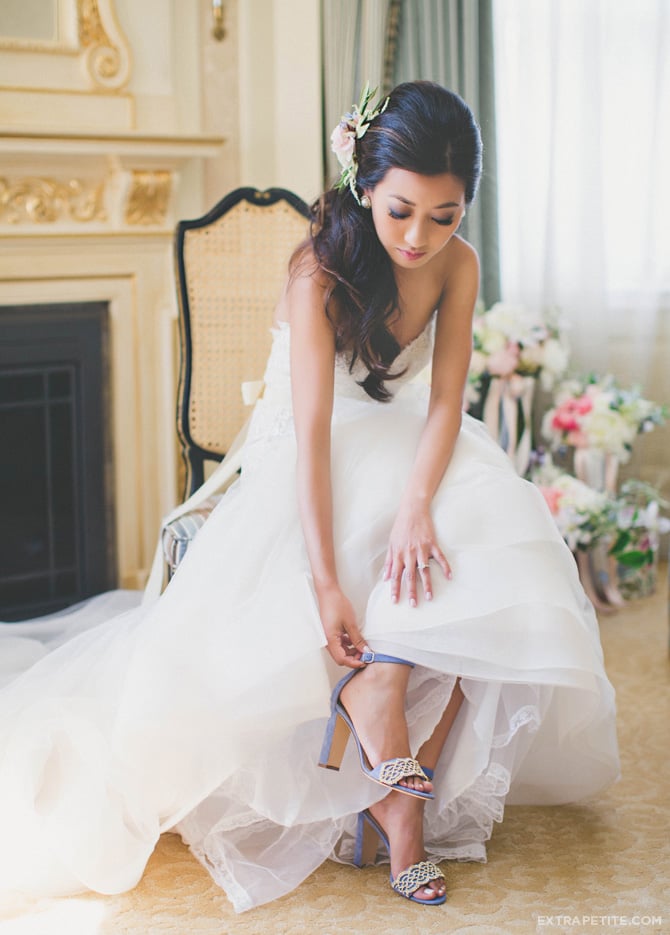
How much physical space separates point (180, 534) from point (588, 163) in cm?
219

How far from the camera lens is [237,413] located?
10.6ft

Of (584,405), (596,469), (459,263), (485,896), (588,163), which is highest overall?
(588,163)

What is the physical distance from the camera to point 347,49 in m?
3.52

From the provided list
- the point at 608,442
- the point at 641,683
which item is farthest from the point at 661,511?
the point at 641,683

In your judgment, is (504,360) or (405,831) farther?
(504,360)

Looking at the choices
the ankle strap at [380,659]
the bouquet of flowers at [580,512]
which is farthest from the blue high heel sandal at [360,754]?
the bouquet of flowers at [580,512]

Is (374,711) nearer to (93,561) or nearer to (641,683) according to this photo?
(641,683)

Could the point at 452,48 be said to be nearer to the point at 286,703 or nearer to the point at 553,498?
the point at 553,498

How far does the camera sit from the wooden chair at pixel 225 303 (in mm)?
3133

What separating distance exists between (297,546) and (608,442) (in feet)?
5.92

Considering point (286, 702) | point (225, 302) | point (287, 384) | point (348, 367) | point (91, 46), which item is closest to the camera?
point (286, 702)

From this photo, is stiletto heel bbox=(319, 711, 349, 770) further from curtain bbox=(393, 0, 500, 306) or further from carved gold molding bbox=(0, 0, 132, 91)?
curtain bbox=(393, 0, 500, 306)

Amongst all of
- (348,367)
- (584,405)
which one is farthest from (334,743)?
(584,405)

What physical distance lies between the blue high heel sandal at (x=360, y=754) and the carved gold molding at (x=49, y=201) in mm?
1846
